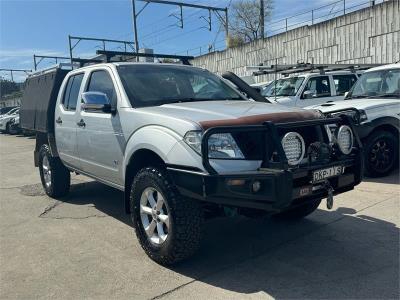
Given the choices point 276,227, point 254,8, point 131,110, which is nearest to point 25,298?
point 131,110

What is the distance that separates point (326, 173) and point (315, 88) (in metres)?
8.82

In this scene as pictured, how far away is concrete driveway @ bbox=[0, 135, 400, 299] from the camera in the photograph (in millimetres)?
3494

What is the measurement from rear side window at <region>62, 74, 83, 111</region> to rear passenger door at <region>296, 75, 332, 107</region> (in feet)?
23.6

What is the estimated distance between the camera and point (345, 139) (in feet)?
13.5

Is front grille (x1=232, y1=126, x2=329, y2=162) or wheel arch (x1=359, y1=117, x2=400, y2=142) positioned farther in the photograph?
wheel arch (x1=359, y1=117, x2=400, y2=142)

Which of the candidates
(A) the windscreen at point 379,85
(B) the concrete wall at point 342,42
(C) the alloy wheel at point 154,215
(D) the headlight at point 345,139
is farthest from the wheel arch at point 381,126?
(B) the concrete wall at point 342,42

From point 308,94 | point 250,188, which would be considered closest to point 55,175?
point 250,188

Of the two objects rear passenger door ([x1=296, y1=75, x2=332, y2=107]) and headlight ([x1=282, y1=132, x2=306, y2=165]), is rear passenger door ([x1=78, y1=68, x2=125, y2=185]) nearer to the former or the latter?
headlight ([x1=282, y1=132, x2=306, y2=165])

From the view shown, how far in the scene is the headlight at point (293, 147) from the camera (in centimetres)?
356

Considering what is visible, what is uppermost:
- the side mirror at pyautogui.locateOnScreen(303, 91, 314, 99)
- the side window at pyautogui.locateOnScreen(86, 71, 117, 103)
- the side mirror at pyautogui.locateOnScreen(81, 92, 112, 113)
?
the side window at pyautogui.locateOnScreen(86, 71, 117, 103)

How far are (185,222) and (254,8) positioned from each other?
42.2 metres

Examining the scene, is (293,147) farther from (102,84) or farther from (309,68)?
(309,68)

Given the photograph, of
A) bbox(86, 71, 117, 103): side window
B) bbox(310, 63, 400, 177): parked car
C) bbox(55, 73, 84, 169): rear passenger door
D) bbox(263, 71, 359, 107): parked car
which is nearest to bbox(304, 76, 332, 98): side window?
bbox(263, 71, 359, 107): parked car

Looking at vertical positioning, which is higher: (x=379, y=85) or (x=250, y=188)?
(x=379, y=85)
